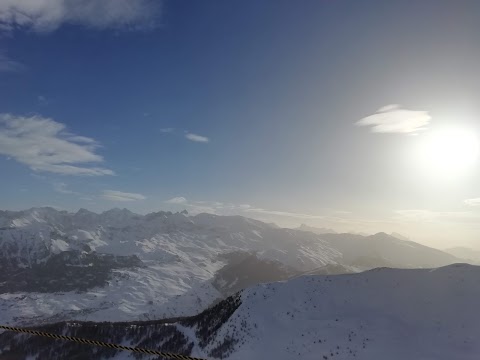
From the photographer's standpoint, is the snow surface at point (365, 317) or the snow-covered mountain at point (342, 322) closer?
the snow surface at point (365, 317)

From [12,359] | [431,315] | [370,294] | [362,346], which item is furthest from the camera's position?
[12,359]

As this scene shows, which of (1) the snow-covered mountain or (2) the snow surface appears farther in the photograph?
(1) the snow-covered mountain

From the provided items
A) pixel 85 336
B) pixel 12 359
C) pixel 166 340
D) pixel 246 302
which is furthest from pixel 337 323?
pixel 12 359

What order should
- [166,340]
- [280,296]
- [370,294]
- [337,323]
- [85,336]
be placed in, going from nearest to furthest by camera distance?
[337,323]
[370,294]
[280,296]
[166,340]
[85,336]

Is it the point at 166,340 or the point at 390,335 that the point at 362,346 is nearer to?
the point at 390,335

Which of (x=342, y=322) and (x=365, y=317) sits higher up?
(x=365, y=317)

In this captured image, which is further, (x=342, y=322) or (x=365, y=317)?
(x=365, y=317)

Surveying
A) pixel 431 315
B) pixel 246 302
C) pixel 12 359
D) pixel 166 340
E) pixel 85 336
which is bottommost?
pixel 12 359

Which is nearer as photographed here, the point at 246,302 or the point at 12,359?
the point at 246,302
